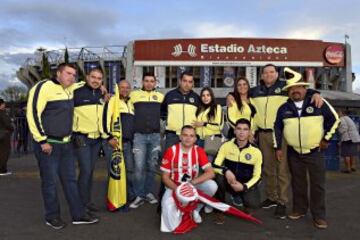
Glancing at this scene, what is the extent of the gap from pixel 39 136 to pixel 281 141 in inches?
126

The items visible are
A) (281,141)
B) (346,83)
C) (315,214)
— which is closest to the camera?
(315,214)

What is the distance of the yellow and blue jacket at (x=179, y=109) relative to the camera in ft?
20.9

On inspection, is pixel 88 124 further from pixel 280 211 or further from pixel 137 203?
pixel 280 211

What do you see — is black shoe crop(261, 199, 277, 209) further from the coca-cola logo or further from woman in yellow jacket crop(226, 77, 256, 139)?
the coca-cola logo

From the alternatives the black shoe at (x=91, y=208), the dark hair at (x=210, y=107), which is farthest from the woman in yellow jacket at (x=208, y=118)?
Answer: the black shoe at (x=91, y=208)

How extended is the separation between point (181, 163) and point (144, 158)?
1111 mm

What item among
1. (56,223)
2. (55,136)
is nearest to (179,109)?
(55,136)

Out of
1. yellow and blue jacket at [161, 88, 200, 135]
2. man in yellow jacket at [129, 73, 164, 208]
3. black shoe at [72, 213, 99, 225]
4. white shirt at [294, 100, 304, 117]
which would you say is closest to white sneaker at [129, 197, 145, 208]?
man in yellow jacket at [129, 73, 164, 208]

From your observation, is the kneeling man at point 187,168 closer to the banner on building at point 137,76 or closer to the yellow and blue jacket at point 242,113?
the yellow and blue jacket at point 242,113

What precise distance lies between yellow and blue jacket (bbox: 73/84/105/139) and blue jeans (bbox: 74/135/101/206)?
0.34 feet

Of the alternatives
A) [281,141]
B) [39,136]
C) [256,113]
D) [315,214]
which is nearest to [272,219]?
[315,214]

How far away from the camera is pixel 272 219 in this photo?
5.64 m

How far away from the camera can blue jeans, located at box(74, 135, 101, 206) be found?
560 cm

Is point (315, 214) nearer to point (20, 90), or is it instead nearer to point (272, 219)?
point (272, 219)
